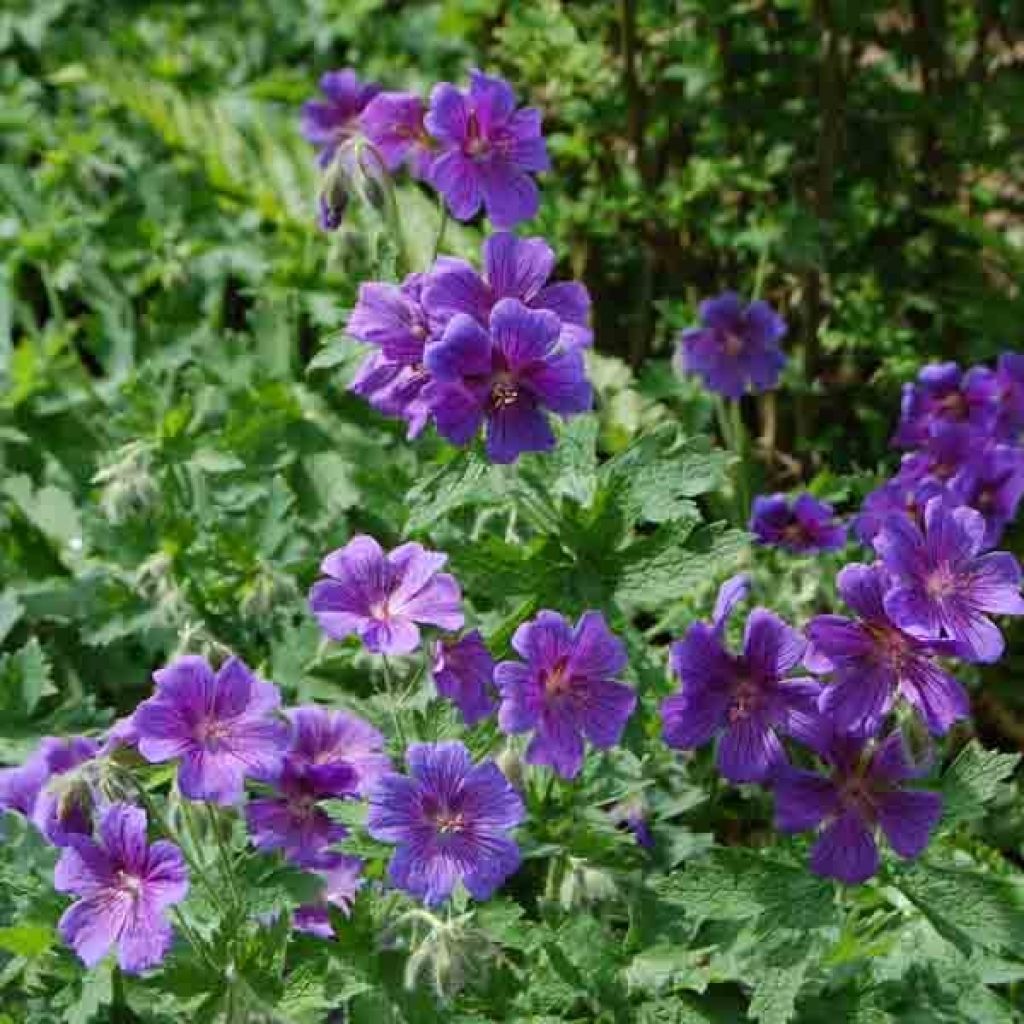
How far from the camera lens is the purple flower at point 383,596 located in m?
2.56

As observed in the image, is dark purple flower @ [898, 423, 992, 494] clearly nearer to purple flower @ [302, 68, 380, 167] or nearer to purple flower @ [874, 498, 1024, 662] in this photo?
purple flower @ [874, 498, 1024, 662]

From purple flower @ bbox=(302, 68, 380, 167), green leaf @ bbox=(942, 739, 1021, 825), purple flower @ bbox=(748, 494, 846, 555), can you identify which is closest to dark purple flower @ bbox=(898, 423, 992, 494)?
purple flower @ bbox=(748, 494, 846, 555)

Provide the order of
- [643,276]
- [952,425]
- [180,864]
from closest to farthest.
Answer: [180,864]
[952,425]
[643,276]

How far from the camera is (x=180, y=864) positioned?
243cm

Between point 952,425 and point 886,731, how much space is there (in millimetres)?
1015

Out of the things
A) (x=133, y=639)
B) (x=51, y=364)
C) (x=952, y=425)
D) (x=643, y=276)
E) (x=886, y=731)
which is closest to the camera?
(x=886, y=731)

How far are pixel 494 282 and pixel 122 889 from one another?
995mm

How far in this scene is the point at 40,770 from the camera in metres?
2.81

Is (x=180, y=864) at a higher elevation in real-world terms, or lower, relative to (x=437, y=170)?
lower

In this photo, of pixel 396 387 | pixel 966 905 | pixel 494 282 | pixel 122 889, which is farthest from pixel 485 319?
pixel 966 905

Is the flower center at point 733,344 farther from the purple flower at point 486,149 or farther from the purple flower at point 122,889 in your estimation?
the purple flower at point 122,889

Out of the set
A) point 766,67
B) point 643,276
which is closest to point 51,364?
point 643,276

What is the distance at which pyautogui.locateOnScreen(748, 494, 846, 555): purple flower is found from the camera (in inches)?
136

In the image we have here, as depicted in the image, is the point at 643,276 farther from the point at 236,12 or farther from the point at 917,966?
the point at 917,966
